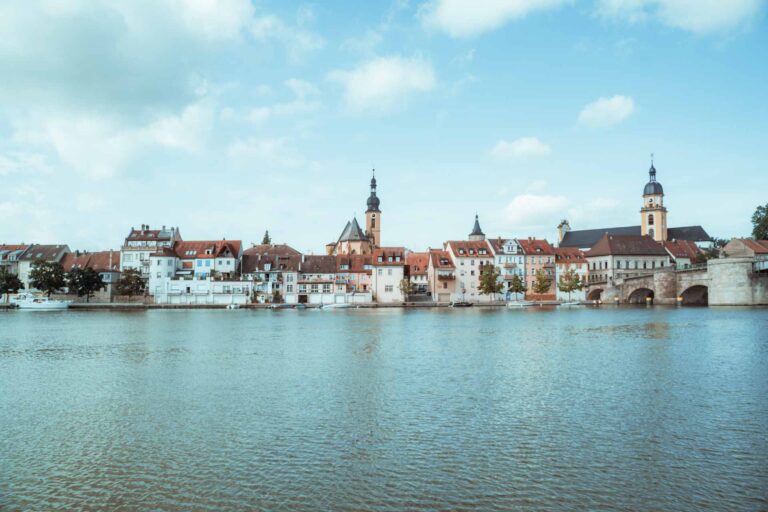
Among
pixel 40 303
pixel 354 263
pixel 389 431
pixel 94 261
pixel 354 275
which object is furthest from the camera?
pixel 94 261

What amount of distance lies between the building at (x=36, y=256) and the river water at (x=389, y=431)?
10430 cm

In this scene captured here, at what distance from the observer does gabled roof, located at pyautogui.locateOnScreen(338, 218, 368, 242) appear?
133 m

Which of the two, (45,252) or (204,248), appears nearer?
(204,248)

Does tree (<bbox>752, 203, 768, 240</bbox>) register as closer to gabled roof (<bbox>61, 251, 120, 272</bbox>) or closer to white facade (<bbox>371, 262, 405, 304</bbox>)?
white facade (<bbox>371, 262, 405, 304</bbox>)

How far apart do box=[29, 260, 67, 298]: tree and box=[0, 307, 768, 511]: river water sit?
3186 inches

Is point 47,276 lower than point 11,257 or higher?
lower

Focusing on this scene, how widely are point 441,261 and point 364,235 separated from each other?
1019 inches

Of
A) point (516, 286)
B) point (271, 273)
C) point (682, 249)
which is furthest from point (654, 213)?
point (271, 273)

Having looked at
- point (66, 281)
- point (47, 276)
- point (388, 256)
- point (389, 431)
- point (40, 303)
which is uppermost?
point (388, 256)

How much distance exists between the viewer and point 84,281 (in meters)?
109

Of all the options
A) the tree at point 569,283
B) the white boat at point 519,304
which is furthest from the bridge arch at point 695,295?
the white boat at point 519,304

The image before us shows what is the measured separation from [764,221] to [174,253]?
12339 centimetres

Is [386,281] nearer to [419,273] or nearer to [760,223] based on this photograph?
[419,273]

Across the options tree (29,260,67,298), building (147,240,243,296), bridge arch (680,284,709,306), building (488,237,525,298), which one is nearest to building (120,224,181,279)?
building (147,240,243,296)
